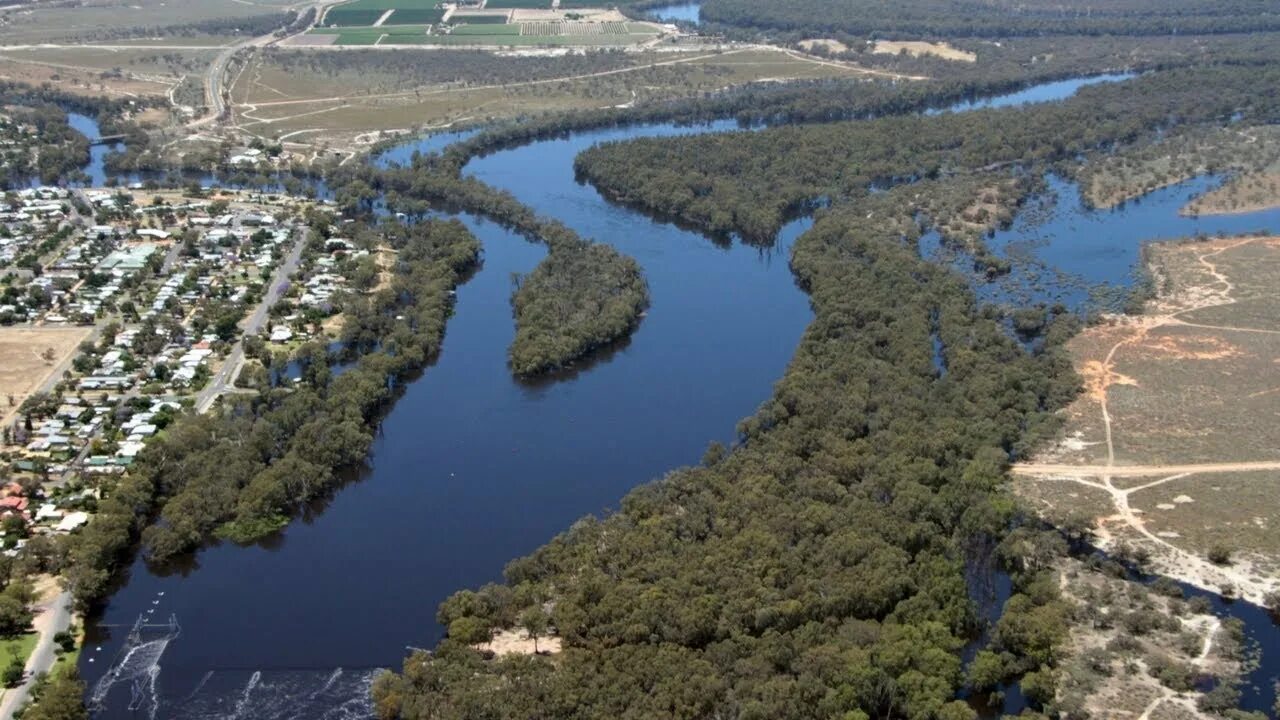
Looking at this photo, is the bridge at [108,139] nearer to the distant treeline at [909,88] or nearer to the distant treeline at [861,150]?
the distant treeline at [909,88]

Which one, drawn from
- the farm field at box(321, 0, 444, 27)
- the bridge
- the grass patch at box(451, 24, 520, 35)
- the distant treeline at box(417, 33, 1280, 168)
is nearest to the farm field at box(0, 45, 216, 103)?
the bridge

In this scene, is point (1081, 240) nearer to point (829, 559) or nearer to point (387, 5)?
point (829, 559)

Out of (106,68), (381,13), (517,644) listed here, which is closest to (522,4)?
(381,13)

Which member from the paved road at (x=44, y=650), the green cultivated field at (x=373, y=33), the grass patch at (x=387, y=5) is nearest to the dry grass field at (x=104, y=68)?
the green cultivated field at (x=373, y=33)

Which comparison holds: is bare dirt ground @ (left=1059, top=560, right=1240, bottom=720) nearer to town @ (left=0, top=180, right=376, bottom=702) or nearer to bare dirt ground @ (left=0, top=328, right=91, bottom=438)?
town @ (left=0, top=180, right=376, bottom=702)

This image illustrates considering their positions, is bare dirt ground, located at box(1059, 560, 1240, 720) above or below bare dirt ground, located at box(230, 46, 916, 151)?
below

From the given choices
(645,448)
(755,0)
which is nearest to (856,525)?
(645,448)
